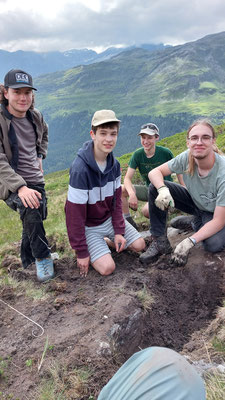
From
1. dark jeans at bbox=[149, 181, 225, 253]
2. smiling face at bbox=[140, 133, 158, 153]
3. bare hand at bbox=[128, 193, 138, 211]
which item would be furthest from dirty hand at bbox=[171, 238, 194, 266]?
smiling face at bbox=[140, 133, 158, 153]

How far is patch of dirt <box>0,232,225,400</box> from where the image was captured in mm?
3260

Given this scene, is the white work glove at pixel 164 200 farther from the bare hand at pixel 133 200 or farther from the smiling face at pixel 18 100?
the smiling face at pixel 18 100

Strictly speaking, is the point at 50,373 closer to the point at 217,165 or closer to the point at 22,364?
the point at 22,364

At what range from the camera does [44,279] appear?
519cm

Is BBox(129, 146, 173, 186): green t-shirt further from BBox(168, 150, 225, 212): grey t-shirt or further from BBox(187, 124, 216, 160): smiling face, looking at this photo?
BBox(187, 124, 216, 160): smiling face

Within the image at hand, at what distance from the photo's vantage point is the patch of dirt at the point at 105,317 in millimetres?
3260

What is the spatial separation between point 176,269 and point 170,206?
110 cm

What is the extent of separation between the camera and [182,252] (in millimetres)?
5113

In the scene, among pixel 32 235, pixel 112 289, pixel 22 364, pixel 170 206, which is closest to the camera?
pixel 22 364

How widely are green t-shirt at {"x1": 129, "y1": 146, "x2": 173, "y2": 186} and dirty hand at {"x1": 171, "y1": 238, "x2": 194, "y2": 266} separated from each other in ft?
7.48

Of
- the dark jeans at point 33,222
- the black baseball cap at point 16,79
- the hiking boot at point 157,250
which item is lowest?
the hiking boot at point 157,250

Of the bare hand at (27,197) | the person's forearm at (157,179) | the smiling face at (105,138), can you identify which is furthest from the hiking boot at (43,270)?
the person's forearm at (157,179)

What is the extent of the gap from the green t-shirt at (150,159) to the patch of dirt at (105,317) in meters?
2.34

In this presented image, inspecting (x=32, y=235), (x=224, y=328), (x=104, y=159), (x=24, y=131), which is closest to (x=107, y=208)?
(x=104, y=159)
